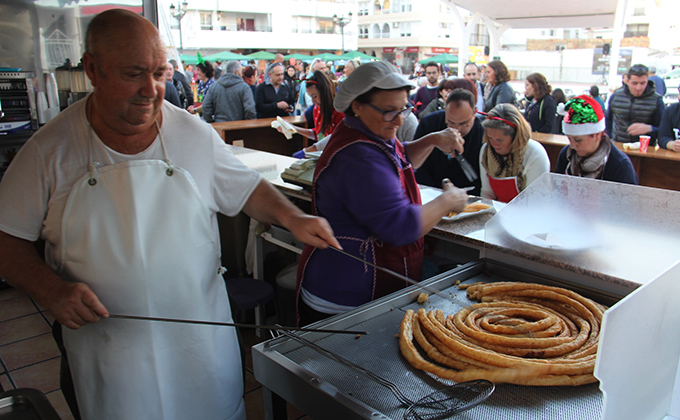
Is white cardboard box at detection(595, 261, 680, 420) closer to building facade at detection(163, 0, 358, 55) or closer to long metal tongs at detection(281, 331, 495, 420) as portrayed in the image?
long metal tongs at detection(281, 331, 495, 420)

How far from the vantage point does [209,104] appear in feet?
25.2

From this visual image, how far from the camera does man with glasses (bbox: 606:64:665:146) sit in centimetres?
566

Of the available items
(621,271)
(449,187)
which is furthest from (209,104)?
(621,271)

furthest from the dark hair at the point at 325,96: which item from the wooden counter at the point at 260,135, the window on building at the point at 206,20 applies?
the window on building at the point at 206,20

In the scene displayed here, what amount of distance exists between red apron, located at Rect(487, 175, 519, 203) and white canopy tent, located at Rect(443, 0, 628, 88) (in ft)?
31.2

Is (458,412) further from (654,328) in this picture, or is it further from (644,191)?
(644,191)

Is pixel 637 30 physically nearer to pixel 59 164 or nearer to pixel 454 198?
pixel 454 198

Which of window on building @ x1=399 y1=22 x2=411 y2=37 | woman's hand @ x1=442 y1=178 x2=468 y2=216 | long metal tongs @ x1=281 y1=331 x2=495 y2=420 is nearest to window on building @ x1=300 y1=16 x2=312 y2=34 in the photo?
window on building @ x1=399 y1=22 x2=411 y2=37

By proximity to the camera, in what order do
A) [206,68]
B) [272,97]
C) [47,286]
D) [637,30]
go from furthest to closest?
[637,30] < [206,68] < [272,97] < [47,286]

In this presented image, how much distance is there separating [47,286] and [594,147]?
2841 mm

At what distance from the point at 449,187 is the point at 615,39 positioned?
10.9 m

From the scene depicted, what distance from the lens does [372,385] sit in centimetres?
129

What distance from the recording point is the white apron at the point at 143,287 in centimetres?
138

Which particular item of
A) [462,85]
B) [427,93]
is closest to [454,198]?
[462,85]
